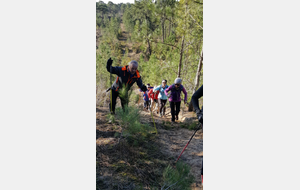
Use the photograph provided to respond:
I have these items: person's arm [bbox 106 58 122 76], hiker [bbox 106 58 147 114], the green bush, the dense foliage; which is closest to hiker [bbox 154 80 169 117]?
the dense foliage

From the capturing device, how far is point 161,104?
11.0ft

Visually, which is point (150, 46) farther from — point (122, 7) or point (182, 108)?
point (182, 108)

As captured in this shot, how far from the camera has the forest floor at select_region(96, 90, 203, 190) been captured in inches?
42.9

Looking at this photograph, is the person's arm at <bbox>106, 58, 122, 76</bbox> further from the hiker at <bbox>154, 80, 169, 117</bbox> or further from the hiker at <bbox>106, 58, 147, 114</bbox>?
the hiker at <bbox>154, 80, 169, 117</bbox>

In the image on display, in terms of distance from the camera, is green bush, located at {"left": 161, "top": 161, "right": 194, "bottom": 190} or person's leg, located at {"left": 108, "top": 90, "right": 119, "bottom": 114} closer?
green bush, located at {"left": 161, "top": 161, "right": 194, "bottom": 190}

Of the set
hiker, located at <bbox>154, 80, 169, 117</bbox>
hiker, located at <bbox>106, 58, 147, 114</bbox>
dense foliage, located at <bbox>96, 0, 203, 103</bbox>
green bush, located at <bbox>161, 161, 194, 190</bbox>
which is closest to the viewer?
green bush, located at <bbox>161, 161, 194, 190</bbox>

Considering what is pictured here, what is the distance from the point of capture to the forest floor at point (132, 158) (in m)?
1.09

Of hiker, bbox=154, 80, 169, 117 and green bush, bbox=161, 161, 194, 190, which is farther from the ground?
hiker, bbox=154, 80, 169, 117

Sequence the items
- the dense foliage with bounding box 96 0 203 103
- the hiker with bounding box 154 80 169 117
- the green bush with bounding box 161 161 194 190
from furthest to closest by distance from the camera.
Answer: the hiker with bounding box 154 80 169 117 < the dense foliage with bounding box 96 0 203 103 < the green bush with bounding box 161 161 194 190

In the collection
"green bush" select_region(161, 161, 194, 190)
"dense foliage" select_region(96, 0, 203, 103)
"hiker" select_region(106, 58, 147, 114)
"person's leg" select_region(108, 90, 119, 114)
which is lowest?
"green bush" select_region(161, 161, 194, 190)

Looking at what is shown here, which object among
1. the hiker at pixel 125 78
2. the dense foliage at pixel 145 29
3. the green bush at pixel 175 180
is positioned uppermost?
the dense foliage at pixel 145 29

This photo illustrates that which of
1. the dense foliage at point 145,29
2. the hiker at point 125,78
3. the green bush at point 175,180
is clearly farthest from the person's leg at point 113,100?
the green bush at point 175,180

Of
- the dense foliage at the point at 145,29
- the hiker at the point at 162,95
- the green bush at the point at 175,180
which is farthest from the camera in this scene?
the hiker at the point at 162,95

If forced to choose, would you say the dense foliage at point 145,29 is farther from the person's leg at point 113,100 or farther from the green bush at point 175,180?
the green bush at point 175,180
